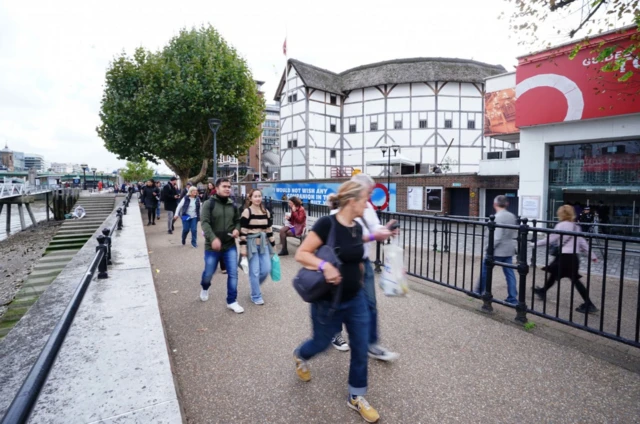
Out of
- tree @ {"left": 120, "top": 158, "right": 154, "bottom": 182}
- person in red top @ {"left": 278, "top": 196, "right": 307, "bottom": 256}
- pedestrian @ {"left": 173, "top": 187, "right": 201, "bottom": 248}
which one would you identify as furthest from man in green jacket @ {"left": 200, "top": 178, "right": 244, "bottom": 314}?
tree @ {"left": 120, "top": 158, "right": 154, "bottom": 182}

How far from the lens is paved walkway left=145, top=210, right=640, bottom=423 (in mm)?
2814

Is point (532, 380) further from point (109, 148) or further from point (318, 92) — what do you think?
point (318, 92)

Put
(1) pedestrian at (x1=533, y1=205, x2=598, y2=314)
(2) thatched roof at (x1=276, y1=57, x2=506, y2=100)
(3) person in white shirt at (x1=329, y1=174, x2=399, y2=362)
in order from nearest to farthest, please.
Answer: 1. (3) person in white shirt at (x1=329, y1=174, x2=399, y2=362)
2. (1) pedestrian at (x1=533, y1=205, x2=598, y2=314)
3. (2) thatched roof at (x1=276, y1=57, x2=506, y2=100)

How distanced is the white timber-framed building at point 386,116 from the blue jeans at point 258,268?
23.9m

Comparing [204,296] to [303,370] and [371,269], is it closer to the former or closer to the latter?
[303,370]

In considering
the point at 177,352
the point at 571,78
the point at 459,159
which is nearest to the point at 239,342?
the point at 177,352

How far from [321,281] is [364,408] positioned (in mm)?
1031

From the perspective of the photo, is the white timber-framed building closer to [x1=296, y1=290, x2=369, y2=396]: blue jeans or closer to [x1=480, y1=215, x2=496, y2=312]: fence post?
[x1=480, y1=215, x2=496, y2=312]: fence post

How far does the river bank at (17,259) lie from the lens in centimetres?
999

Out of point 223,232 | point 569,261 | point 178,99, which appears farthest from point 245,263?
point 178,99

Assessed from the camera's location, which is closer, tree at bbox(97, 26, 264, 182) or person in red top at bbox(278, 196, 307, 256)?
person in red top at bbox(278, 196, 307, 256)

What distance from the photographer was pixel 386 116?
30938 mm

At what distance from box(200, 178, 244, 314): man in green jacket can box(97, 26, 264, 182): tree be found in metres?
17.3

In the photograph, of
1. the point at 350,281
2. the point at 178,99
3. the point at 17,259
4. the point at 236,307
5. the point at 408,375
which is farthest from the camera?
the point at 178,99
